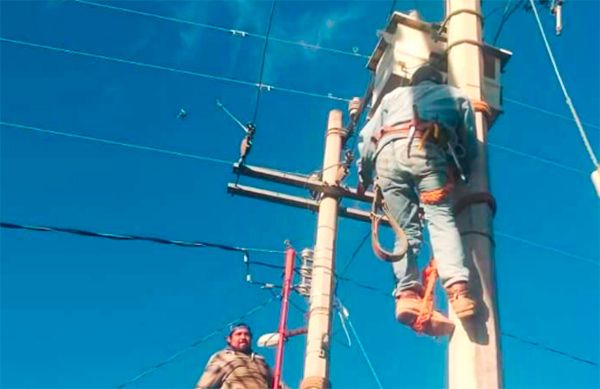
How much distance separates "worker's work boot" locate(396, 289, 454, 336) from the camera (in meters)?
3.55

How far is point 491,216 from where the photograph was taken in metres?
3.74

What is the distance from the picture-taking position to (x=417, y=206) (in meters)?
4.14

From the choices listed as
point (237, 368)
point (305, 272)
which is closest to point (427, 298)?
point (237, 368)

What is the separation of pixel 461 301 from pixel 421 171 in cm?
77

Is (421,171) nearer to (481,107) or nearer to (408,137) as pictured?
(408,137)

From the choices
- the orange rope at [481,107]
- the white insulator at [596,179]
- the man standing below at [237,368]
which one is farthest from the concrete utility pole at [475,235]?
the man standing below at [237,368]

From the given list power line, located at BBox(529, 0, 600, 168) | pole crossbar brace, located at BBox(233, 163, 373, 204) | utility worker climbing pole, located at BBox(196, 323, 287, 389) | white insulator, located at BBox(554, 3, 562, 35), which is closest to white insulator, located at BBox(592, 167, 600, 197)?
power line, located at BBox(529, 0, 600, 168)

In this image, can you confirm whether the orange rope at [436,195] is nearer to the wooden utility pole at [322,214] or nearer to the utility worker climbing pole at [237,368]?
the utility worker climbing pole at [237,368]

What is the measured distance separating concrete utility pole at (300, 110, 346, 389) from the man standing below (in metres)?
2.45

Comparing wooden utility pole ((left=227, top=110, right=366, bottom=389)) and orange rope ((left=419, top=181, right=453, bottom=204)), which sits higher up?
wooden utility pole ((left=227, top=110, right=366, bottom=389))

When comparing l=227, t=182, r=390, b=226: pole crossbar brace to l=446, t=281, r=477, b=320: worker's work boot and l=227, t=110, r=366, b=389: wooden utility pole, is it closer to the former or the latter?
l=227, t=110, r=366, b=389: wooden utility pole

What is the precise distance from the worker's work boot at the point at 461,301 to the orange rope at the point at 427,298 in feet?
0.72

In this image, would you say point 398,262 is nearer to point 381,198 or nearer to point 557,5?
point 381,198

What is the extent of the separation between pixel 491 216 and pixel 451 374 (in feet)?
2.57
